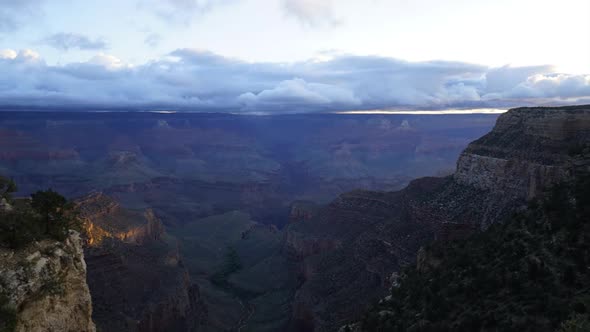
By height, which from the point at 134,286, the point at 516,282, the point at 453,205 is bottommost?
the point at 134,286

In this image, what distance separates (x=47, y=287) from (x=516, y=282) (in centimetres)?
1818

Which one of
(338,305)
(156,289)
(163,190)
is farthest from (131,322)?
(163,190)

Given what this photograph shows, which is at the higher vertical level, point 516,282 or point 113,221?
point 516,282

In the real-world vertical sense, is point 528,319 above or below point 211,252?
above

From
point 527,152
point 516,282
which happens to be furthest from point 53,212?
point 527,152

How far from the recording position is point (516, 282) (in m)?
19.9

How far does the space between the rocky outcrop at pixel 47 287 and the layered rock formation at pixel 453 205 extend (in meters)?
21.3

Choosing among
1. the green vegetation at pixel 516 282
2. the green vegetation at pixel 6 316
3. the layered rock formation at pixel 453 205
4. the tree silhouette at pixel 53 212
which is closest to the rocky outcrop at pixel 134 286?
the layered rock formation at pixel 453 205

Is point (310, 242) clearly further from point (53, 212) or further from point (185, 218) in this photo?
point (185, 218)

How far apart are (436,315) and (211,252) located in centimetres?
7299

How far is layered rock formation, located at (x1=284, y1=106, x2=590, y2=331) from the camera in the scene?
35.9 meters

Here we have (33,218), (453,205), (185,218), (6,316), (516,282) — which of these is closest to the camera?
(6,316)

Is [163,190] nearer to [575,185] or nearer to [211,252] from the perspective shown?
[211,252]

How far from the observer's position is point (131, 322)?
4262cm
